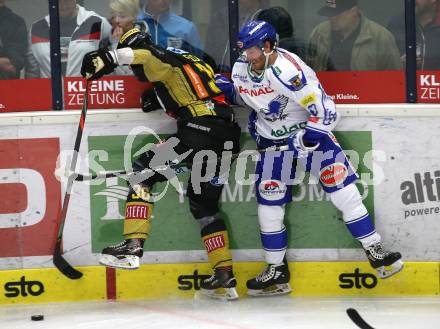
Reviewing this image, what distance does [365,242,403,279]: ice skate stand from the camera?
593 cm

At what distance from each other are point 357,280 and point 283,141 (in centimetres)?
88

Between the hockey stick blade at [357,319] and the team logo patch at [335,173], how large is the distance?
675 millimetres

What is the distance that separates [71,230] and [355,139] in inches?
64.6

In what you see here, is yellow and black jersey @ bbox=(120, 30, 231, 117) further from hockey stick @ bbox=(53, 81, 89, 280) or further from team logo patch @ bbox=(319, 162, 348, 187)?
team logo patch @ bbox=(319, 162, 348, 187)

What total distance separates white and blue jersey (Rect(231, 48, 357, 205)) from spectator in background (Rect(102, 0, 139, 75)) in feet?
2.09

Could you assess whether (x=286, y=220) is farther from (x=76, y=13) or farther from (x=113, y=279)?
(x=76, y=13)

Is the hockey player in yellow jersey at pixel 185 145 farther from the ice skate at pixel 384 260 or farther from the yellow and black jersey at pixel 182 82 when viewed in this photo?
the ice skate at pixel 384 260

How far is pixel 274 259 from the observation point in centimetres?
610

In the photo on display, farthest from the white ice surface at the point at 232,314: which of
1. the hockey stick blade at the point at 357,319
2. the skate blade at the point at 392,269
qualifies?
the skate blade at the point at 392,269

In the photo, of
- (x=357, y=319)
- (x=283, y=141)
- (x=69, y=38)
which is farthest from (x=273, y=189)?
(x=69, y=38)

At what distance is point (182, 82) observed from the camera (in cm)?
590

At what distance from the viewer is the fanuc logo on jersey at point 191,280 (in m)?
6.23

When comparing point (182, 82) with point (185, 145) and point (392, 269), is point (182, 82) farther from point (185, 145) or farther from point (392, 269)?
point (392, 269)

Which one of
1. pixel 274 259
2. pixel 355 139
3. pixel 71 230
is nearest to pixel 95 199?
pixel 71 230
